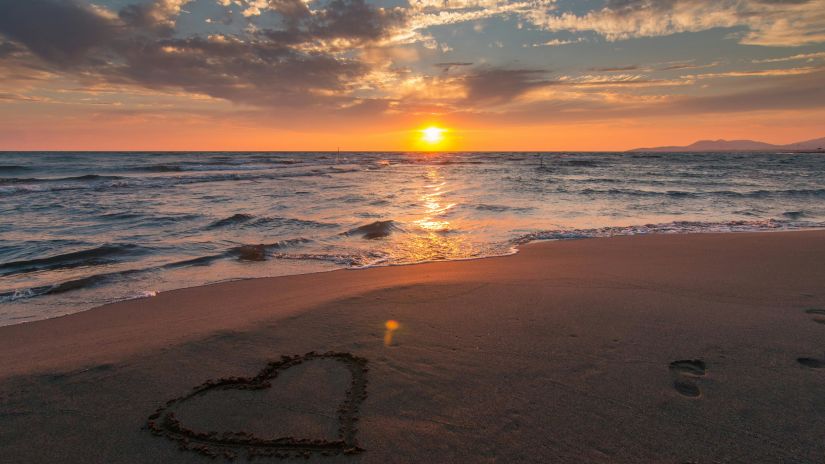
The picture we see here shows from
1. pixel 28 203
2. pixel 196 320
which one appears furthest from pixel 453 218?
pixel 28 203

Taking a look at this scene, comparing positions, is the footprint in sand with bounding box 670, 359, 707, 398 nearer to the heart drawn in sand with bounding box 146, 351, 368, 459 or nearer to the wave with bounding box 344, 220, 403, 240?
the heart drawn in sand with bounding box 146, 351, 368, 459

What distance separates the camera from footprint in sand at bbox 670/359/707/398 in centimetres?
293

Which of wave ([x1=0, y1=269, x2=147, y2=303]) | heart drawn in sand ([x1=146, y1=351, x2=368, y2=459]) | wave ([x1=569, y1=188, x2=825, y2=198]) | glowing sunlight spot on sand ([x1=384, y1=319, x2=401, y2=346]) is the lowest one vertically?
wave ([x1=0, y1=269, x2=147, y2=303])

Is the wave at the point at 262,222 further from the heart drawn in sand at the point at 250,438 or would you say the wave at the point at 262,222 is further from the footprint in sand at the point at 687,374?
the footprint in sand at the point at 687,374

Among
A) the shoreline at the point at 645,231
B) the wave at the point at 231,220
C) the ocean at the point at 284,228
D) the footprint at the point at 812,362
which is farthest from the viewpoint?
the wave at the point at 231,220

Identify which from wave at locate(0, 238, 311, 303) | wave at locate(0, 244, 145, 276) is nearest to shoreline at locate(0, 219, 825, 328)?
wave at locate(0, 238, 311, 303)

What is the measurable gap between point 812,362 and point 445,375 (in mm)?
2860

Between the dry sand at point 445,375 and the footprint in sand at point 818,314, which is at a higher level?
the footprint in sand at point 818,314

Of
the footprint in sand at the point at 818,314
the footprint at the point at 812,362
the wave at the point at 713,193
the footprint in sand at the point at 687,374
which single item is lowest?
the footprint in sand at the point at 687,374

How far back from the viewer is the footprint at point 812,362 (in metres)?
3.20

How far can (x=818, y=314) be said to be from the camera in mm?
4262

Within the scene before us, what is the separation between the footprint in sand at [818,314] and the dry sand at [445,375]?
0.14 ft

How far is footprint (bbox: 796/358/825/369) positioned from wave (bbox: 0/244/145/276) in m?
9.51

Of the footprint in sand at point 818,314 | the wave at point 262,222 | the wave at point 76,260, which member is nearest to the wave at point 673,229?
the footprint in sand at point 818,314
